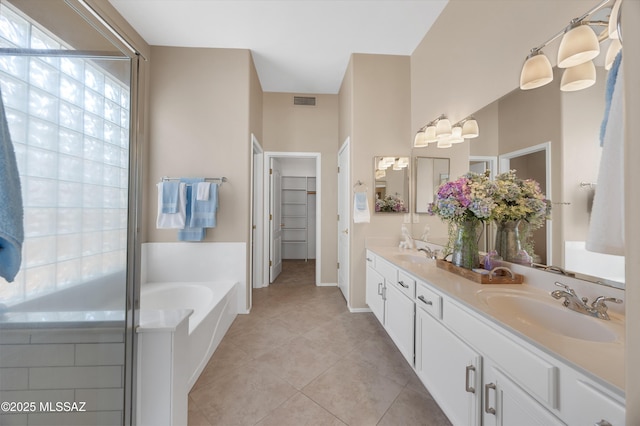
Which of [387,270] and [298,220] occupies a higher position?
[298,220]

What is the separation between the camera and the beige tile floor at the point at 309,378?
4.45ft

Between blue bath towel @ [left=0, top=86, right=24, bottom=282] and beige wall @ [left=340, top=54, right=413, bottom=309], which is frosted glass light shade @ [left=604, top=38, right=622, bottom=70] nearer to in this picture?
beige wall @ [left=340, top=54, right=413, bottom=309]

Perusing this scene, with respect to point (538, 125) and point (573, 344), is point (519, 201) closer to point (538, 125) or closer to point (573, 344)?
point (538, 125)

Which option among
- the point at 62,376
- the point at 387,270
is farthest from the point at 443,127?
the point at 62,376

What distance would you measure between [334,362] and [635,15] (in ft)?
6.92

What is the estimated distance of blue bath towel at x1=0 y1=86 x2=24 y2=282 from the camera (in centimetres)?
59

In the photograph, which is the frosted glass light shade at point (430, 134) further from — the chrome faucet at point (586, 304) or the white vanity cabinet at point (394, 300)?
the chrome faucet at point (586, 304)

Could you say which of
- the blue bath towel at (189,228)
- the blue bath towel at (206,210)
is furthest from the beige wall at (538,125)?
the blue bath towel at (189,228)

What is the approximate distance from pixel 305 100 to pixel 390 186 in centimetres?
200

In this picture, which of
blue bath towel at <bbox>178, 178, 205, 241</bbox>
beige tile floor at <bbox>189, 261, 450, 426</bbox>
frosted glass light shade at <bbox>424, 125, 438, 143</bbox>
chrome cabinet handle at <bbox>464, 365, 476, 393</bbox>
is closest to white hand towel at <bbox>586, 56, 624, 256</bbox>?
chrome cabinet handle at <bbox>464, 365, 476, 393</bbox>

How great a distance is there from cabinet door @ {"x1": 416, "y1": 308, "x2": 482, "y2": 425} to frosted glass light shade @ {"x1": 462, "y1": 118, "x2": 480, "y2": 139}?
1.29 m

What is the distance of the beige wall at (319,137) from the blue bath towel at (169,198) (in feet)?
4.97

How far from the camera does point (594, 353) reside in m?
0.65

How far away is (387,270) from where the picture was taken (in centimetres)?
196
